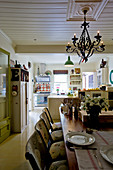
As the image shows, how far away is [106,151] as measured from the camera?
3.83ft

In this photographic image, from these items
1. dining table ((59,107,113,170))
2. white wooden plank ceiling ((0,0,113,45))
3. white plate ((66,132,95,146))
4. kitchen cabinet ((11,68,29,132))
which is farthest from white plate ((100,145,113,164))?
kitchen cabinet ((11,68,29,132))

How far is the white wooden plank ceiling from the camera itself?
2281 mm

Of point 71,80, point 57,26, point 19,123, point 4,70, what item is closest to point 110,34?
point 57,26

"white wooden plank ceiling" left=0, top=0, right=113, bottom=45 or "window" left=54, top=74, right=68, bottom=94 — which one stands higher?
"white wooden plank ceiling" left=0, top=0, right=113, bottom=45

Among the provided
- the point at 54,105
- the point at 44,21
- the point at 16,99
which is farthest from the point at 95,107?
the point at 54,105

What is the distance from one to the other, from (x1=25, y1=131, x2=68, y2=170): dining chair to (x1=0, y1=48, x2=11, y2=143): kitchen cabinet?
6.91 feet

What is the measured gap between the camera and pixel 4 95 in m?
3.66

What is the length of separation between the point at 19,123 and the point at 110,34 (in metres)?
3.82

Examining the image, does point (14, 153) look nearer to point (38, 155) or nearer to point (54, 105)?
point (38, 155)

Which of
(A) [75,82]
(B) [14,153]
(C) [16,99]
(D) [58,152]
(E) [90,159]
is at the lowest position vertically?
(B) [14,153]

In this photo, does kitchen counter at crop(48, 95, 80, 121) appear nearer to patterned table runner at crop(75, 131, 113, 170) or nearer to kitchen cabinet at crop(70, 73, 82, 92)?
kitchen cabinet at crop(70, 73, 82, 92)

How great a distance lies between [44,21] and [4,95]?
2249 millimetres

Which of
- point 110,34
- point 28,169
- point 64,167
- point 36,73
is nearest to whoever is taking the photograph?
point 64,167

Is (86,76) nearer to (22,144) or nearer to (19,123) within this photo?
(19,123)
